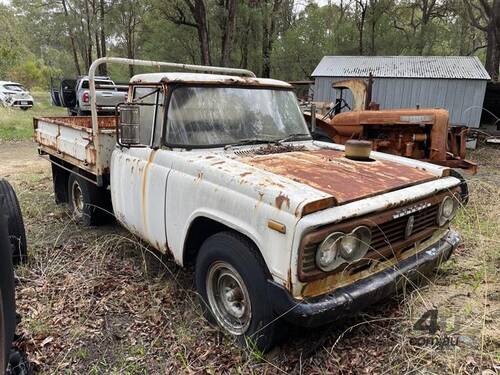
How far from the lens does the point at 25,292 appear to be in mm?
3902

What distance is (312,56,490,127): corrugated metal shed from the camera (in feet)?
49.0

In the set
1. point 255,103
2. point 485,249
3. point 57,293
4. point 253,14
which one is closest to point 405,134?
point 485,249

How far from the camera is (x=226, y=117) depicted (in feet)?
12.6

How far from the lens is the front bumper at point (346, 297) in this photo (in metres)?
2.54

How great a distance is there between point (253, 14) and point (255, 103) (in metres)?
18.9

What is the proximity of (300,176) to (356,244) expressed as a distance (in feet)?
2.09

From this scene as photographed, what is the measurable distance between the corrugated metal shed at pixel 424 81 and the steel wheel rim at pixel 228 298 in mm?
14337

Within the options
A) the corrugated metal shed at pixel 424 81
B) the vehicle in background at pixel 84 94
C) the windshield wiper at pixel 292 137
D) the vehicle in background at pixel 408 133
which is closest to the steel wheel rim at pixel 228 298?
the windshield wiper at pixel 292 137

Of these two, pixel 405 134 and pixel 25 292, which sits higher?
pixel 405 134

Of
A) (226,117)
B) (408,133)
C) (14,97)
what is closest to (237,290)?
(226,117)

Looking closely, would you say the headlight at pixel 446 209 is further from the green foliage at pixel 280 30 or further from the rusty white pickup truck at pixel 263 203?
the green foliage at pixel 280 30

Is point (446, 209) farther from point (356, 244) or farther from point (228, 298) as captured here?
point (228, 298)

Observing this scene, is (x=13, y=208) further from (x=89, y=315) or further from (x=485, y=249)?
(x=485, y=249)

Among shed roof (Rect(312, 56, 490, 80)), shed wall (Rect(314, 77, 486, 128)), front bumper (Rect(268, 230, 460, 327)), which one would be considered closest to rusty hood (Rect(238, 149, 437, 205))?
front bumper (Rect(268, 230, 460, 327))
